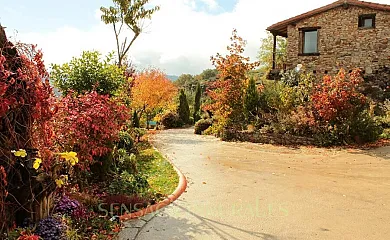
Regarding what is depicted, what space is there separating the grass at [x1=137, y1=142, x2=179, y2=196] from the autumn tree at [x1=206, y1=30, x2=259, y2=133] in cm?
627

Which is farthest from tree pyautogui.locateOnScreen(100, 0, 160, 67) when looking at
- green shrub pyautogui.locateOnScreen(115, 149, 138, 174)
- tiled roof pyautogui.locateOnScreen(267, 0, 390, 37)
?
green shrub pyautogui.locateOnScreen(115, 149, 138, 174)

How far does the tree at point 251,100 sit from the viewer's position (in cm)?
1630

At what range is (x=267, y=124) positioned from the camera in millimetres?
15422

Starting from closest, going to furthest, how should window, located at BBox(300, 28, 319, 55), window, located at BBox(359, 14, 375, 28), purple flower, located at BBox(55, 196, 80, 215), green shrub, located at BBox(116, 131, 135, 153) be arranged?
purple flower, located at BBox(55, 196, 80, 215), green shrub, located at BBox(116, 131, 135, 153), window, located at BBox(359, 14, 375, 28), window, located at BBox(300, 28, 319, 55)

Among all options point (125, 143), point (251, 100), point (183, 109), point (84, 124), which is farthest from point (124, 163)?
point (183, 109)

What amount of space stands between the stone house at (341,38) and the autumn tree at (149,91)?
8.73 metres

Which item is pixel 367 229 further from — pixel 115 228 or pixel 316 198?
pixel 115 228

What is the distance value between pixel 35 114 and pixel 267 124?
Result: 12.9 m

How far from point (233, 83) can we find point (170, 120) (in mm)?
10549

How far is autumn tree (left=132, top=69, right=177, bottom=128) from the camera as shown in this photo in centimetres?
2035

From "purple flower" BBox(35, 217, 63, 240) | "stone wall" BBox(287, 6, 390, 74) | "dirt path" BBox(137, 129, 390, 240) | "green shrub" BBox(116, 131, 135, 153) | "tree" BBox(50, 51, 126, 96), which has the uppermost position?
"stone wall" BBox(287, 6, 390, 74)

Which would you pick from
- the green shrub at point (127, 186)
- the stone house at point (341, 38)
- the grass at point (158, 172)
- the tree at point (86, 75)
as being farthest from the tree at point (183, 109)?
the green shrub at point (127, 186)

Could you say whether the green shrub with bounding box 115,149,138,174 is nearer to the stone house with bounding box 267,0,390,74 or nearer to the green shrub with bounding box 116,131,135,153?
the green shrub with bounding box 116,131,135,153

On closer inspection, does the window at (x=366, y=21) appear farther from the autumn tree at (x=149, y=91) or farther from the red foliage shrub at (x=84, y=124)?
the red foliage shrub at (x=84, y=124)
